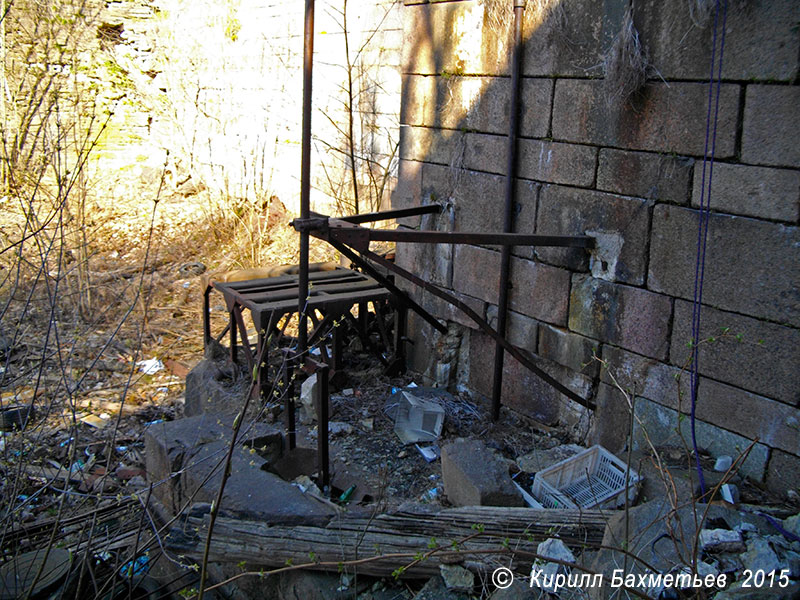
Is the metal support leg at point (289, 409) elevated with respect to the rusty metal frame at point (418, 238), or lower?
lower

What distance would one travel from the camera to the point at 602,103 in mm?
3910

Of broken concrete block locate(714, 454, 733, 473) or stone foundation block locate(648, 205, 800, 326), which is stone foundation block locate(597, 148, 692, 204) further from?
broken concrete block locate(714, 454, 733, 473)

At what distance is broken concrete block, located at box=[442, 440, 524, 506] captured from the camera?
3484 millimetres

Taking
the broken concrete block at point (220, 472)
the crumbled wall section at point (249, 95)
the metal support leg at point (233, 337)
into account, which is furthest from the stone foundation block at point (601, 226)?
the crumbled wall section at point (249, 95)

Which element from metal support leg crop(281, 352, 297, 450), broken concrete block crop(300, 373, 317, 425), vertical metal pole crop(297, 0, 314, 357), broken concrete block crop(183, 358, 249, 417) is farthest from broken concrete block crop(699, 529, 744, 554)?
broken concrete block crop(183, 358, 249, 417)

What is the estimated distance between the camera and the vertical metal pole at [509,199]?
427 centimetres

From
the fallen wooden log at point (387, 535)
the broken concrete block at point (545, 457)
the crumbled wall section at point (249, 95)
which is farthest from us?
the crumbled wall section at point (249, 95)

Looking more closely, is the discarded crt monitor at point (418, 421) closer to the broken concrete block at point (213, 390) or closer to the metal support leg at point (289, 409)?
the metal support leg at point (289, 409)

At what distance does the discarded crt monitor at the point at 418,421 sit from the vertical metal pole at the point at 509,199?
424 millimetres

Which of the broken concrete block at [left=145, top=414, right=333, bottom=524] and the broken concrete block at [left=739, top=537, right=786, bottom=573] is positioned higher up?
the broken concrete block at [left=739, top=537, right=786, bottom=573]

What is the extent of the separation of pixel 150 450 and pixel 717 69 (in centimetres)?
374

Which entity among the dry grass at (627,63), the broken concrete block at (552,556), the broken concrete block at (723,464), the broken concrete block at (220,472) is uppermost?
the dry grass at (627,63)

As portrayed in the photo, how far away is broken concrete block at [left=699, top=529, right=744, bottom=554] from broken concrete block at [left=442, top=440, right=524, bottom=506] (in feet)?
3.48

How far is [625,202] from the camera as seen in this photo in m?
3.87
